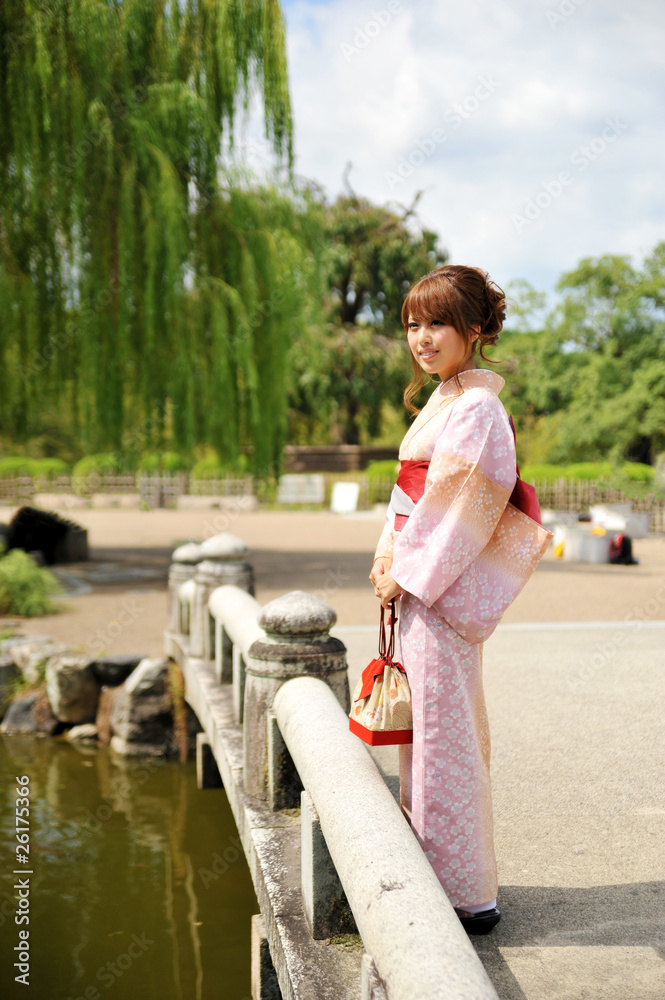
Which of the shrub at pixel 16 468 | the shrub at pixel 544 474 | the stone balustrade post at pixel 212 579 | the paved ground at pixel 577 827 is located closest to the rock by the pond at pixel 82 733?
the stone balustrade post at pixel 212 579

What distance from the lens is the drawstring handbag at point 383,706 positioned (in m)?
2.07

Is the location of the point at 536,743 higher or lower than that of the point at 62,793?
higher

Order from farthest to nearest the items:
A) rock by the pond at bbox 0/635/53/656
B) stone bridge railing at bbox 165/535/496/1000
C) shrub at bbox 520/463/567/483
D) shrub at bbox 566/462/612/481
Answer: shrub at bbox 520/463/567/483 < shrub at bbox 566/462/612/481 < rock by the pond at bbox 0/635/53/656 < stone bridge railing at bbox 165/535/496/1000

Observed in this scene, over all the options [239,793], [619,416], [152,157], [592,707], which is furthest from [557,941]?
[619,416]

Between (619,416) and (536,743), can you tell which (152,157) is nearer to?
(536,743)

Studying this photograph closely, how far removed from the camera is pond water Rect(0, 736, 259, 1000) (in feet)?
12.3

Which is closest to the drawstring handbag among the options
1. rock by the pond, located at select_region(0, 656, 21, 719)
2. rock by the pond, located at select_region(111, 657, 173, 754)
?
rock by the pond, located at select_region(111, 657, 173, 754)

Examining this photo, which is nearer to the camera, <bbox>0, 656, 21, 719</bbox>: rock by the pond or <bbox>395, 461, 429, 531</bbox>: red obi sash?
<bbox>395, 461, 429, 531</bbox>: red obi sash

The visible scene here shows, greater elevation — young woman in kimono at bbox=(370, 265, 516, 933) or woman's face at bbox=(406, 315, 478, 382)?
woman's face at bbox=(406, 315, 478, 382)

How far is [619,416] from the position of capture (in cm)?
2302

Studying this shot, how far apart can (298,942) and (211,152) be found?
914 cm

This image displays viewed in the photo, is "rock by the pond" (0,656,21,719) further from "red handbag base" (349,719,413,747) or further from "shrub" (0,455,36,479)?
"shrub" (0,455,36,479)

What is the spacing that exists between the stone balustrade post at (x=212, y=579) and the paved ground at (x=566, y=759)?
2.93ft

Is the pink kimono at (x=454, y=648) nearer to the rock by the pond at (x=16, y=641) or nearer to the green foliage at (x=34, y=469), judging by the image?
the rock by the pond at (x=16, y=641)
